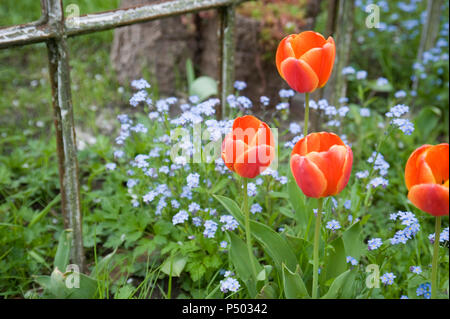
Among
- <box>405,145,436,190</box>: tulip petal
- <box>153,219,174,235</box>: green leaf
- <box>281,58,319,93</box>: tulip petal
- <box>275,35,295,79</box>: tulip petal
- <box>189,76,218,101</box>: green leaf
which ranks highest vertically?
<box>275,35,295,79</box>: tulip petal

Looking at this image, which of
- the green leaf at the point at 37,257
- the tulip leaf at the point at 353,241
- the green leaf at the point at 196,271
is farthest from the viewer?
the green leaf at the point at 37,257

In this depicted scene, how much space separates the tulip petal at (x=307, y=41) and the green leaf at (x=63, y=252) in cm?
98

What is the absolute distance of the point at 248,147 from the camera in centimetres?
104

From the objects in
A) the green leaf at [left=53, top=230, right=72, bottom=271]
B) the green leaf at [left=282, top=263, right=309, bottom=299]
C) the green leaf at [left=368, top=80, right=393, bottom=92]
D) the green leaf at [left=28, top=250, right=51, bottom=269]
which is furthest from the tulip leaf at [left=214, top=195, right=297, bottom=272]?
the green leaf at [left=368, top=80, right=393, bottom=92]

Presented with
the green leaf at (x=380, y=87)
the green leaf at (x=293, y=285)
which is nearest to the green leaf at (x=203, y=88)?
the green leaf at (x=380, y=87)

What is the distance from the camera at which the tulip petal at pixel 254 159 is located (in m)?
1.02

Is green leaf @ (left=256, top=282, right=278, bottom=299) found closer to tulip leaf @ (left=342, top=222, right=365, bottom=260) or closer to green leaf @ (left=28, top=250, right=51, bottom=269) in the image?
tulip leaf @ (left=342, top=222, right=365, bottom=260)

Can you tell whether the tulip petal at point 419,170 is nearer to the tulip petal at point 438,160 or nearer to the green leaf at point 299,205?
the tulip petal at point 438,160

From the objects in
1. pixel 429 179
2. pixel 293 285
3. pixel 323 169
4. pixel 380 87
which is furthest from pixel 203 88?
pixel 429 179

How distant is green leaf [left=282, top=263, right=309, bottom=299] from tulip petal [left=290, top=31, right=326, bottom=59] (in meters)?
0.54

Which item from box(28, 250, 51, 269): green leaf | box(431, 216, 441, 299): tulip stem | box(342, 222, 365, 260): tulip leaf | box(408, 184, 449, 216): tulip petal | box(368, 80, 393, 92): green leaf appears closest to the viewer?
box(408, 184, 449, 216): tulip petal

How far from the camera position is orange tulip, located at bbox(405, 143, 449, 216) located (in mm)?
887

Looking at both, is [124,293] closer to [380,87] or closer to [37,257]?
[37,257]
